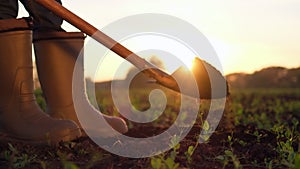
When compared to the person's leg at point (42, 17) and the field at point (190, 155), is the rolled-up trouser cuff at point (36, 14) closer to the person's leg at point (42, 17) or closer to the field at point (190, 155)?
the person's leg at point (42, 17)

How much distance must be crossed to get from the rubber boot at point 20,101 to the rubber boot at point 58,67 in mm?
329

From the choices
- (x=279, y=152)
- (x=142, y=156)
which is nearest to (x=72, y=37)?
(x=142, y=156)

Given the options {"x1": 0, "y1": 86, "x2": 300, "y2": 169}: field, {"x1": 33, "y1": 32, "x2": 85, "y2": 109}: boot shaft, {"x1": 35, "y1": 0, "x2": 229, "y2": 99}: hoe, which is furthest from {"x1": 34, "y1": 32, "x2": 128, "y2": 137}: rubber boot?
{"x1": 0, "y1": 86, "x2": 300, "y2": 169}: field

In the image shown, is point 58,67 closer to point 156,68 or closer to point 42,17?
point 42,17

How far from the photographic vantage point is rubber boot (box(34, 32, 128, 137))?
12.2 feet

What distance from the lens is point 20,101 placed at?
3.35 m

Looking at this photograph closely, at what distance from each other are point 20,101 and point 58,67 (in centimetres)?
48

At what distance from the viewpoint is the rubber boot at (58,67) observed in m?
3.72

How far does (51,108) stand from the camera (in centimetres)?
380

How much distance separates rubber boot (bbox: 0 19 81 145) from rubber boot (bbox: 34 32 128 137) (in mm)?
329

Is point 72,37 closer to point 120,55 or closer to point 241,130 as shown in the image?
point 120,55

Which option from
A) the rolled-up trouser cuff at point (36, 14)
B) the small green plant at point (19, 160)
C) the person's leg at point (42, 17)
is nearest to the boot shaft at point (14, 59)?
the rolled-up trouser cuff at point (36, 14)

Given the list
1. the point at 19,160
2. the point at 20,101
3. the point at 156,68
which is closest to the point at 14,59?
the point at 20,101

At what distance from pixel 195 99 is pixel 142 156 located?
122 cm
